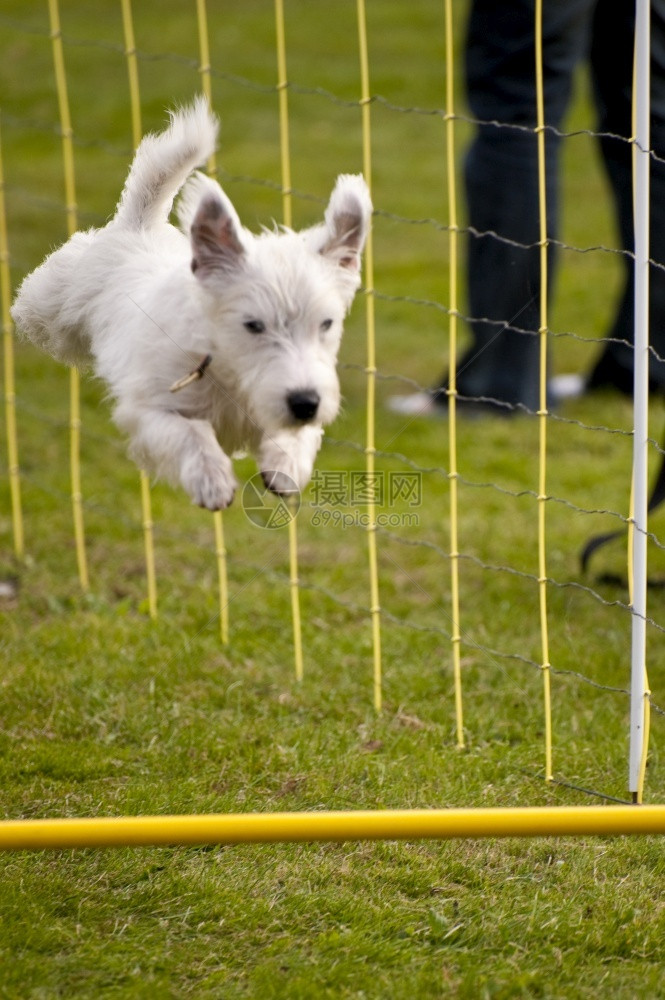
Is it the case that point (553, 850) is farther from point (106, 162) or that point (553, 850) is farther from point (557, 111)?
point (106, 162)

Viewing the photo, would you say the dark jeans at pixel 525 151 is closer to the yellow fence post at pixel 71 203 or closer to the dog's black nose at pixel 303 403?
the yellow fence post at pixel 71 203

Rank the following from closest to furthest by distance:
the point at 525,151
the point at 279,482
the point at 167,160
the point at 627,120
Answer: the point at 279,482, the point at 167,160, the point at 627,120, the point at 525,151

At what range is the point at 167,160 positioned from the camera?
2.75 m

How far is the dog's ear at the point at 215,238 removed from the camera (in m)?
2.54

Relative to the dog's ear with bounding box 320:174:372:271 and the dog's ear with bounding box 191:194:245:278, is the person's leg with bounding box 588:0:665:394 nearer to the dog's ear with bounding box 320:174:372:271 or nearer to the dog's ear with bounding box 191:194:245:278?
the dog's ear with bounding box 320:174:372:271

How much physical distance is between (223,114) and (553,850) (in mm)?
12823

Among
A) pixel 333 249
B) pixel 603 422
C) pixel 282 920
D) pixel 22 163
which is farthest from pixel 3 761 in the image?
pixel 22 163

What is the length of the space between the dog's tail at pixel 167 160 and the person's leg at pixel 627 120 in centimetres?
258

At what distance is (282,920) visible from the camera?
2939 mm

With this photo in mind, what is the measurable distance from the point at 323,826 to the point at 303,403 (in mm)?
921

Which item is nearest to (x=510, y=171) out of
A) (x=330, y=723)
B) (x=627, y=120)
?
(x=627, y=120)

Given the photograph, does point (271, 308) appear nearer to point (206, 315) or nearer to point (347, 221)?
point (206, 315)

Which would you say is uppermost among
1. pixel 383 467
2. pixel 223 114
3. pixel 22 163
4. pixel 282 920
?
pixel 223 114

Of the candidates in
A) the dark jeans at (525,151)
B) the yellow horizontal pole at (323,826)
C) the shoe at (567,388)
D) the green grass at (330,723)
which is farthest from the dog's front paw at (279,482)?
the shoe at (567,388)
